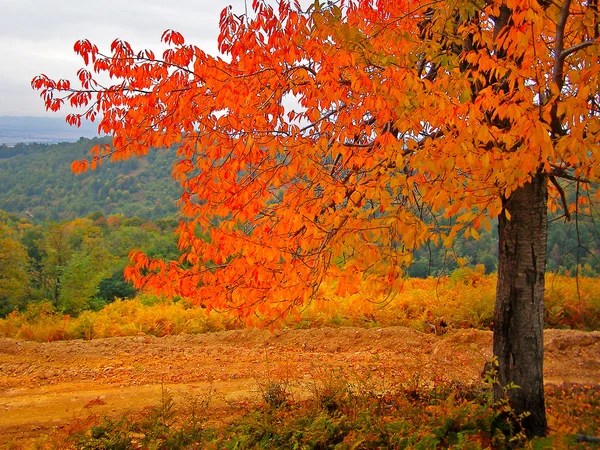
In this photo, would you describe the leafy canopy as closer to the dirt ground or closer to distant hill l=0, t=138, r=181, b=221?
the dirt ground

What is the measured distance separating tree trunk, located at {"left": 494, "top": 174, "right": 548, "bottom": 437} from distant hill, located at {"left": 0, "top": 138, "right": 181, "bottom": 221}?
38659mm

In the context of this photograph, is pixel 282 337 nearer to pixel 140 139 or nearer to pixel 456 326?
pixel 456 326

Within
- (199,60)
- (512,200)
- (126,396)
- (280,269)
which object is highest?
(199,60)

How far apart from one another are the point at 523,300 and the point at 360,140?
2059mm

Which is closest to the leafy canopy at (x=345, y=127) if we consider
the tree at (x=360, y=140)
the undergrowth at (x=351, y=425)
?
the tree at (x=360, y=140)

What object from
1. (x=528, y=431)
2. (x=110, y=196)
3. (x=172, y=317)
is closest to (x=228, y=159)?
(x=528, y=431)

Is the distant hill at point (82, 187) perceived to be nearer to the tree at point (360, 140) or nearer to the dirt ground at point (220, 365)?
the dirt ground at point (220, 365)

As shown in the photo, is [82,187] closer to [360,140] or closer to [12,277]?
[12,277]

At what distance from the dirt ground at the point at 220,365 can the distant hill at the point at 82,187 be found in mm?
33410

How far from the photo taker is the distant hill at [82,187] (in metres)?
45.9

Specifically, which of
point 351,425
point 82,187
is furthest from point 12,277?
point 82,187

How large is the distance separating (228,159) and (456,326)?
667 cm

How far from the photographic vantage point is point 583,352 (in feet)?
23.9

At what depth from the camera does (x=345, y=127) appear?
13.8ft
